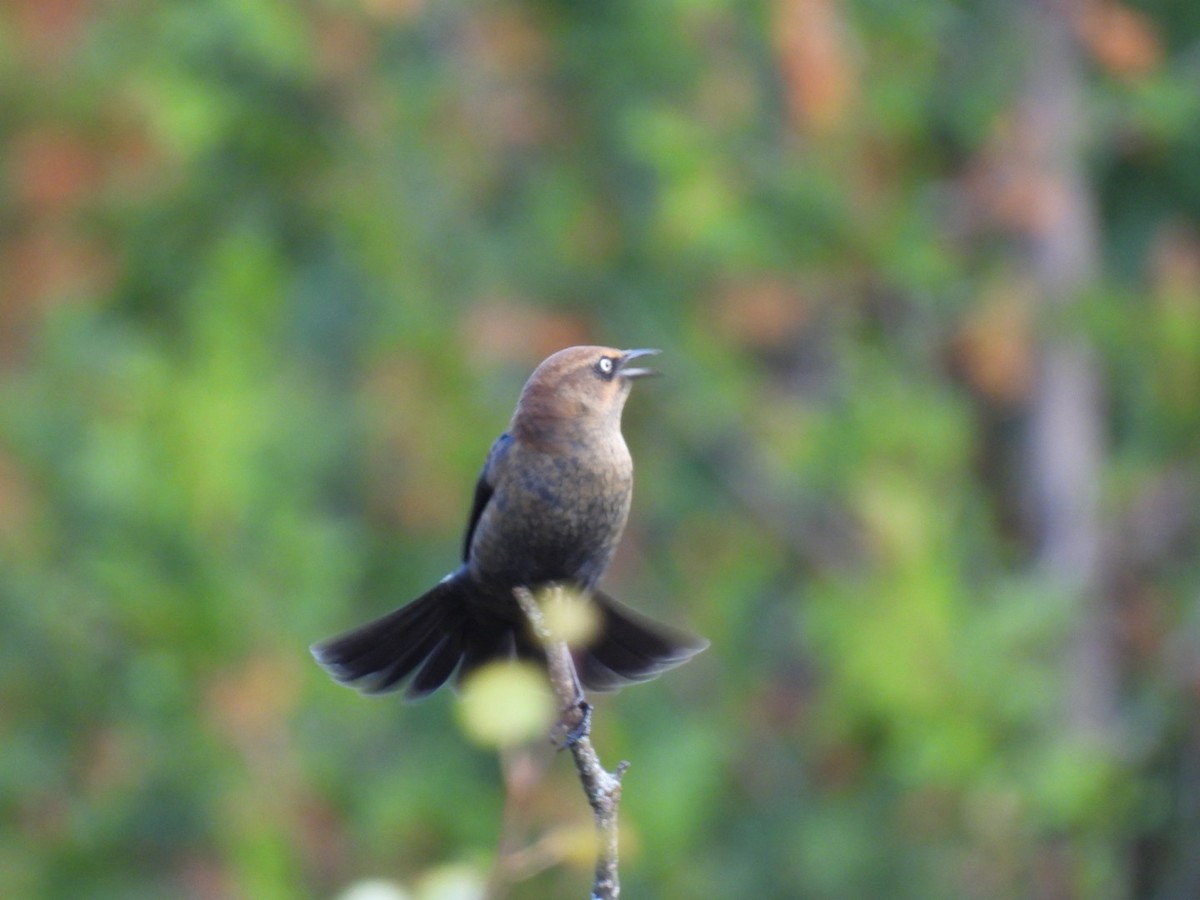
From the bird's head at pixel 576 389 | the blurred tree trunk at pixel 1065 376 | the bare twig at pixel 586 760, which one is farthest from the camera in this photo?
the blurred tree trunk at pixel 1065 376

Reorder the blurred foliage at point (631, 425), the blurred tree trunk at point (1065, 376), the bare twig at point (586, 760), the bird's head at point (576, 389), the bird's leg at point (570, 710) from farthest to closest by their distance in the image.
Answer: the blurred tree trunk at point (1065, 376) → the blurred foliage at point (631, 425) → the bird's head at point (576, 389) → the bird's leg at point (570, 710) → the bare twig at point (586, 760)

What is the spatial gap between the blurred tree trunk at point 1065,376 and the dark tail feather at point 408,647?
518 centimetres

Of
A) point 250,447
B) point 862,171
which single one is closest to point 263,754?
point 250,447

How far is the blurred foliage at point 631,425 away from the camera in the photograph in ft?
25.9

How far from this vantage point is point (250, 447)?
7590 millimetres

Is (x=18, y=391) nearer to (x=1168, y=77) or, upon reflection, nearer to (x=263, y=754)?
(x=263, y=754)

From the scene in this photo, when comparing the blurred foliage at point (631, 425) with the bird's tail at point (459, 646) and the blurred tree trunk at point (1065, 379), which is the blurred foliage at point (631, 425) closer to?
the blurred tree trunk at point (1065, 379)

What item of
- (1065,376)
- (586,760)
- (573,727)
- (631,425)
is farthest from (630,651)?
(1065,376)

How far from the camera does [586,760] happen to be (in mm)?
3223

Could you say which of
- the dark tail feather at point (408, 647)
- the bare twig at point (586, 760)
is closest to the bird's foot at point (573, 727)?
the bare twig at point (586, 760)

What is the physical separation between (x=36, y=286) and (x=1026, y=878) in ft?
23.4

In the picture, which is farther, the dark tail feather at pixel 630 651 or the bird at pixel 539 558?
the dark tail feather at pixel 630 651

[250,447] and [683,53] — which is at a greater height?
[683,53]

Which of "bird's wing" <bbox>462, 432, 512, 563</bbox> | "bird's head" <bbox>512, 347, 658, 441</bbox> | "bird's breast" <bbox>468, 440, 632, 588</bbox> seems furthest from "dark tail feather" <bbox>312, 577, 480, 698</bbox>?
"bird's head" <bbox>512, 347, 658, 441</bbox>
